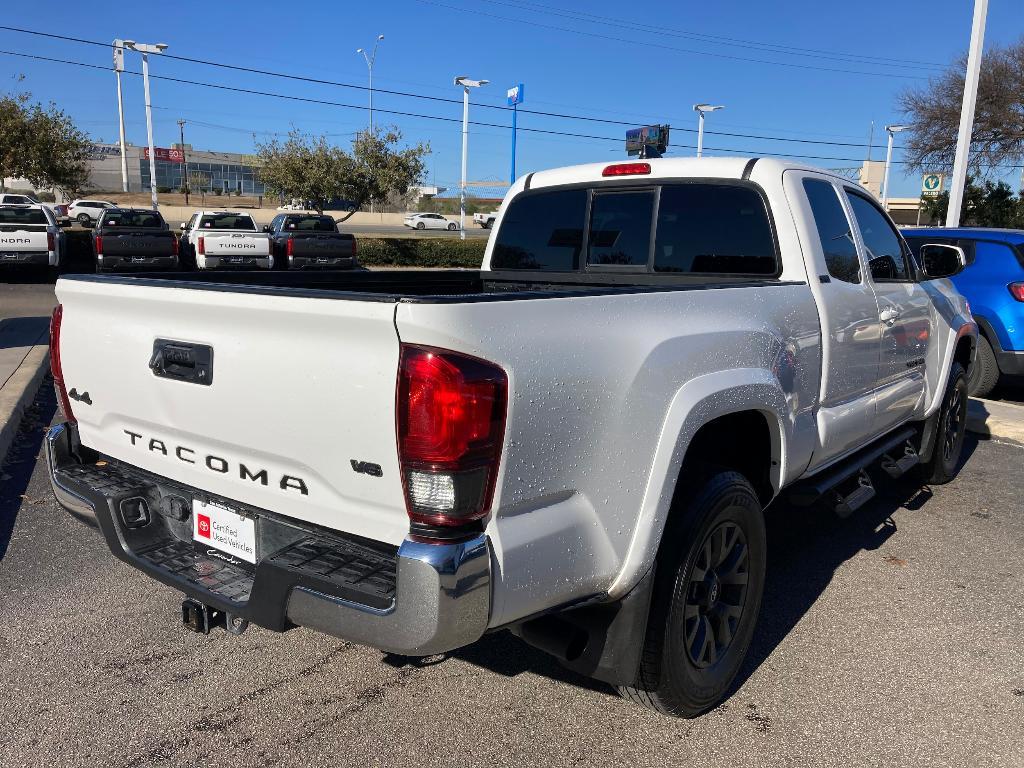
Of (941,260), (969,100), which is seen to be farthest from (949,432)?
(969,100)

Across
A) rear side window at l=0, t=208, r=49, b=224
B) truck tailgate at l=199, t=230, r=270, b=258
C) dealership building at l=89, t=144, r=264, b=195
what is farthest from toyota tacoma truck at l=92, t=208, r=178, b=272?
dealership building at l=89, t=144, r=264, b=195

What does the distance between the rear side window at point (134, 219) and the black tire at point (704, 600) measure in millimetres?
21842

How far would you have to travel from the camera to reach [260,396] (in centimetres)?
226

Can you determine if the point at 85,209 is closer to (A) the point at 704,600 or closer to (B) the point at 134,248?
(B) the point at 134,248

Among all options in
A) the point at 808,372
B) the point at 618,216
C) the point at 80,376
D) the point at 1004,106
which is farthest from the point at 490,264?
the point at 1004,106

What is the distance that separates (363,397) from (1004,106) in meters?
31.6

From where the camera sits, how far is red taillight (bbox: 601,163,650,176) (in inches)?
157

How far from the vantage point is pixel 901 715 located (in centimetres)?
289

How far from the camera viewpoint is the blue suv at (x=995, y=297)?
7.89 metres

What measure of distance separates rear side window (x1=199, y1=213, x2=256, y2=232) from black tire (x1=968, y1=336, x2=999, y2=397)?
1831 centimetres

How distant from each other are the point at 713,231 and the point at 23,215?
20456 mm

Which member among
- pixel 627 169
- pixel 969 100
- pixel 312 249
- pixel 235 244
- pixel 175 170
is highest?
pixel 175 170

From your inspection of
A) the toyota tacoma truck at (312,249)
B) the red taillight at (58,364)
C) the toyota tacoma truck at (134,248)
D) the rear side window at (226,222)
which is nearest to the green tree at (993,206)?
the toyota tacoma truck at (312,249)

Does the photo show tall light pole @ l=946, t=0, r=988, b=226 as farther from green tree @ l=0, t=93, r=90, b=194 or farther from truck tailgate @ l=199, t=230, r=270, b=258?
green tree @ l=0, t=93, r=90, b=194
